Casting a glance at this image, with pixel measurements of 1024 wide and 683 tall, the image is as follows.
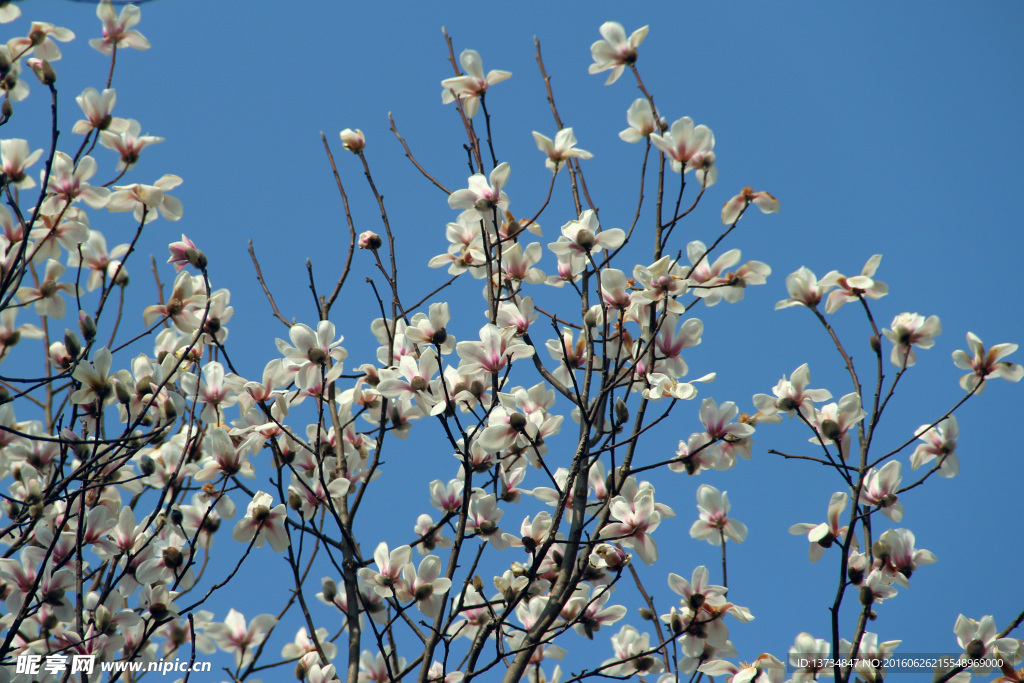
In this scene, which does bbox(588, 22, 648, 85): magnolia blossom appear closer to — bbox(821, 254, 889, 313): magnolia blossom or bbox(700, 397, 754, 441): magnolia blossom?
bbox(821, 254, 889, 313): magnolia blossom

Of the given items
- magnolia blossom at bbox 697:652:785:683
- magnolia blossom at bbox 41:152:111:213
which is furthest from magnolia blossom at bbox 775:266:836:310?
magnolia blossom at bbox 41:152:111:213

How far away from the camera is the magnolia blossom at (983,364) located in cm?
260

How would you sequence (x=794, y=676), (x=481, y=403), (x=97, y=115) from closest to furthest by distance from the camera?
(x=481, y=403), (x=794, y=676), (x=97, y=115)

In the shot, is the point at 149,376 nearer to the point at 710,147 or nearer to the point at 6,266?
the point at 6,266

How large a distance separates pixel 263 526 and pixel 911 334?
2.25 meters

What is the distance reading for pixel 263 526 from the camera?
104 inches

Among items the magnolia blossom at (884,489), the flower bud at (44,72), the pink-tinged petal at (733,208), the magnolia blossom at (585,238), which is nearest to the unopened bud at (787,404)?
the magnolia blossom at (884,489)

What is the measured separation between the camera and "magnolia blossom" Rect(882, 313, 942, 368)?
2648mm

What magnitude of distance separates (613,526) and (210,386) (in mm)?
1447

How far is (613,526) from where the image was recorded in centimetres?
261

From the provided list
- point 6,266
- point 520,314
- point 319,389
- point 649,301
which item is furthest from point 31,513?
point 649,301

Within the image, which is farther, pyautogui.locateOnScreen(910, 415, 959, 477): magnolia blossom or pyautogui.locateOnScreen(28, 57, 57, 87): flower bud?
pyautogui.locateOnScreen(28, 57, 57, 87): flower bud

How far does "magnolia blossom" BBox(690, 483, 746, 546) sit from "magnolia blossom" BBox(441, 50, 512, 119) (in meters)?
1.58

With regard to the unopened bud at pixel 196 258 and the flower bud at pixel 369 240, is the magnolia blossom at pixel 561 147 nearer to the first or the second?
the flower bud at pixel 369 240
